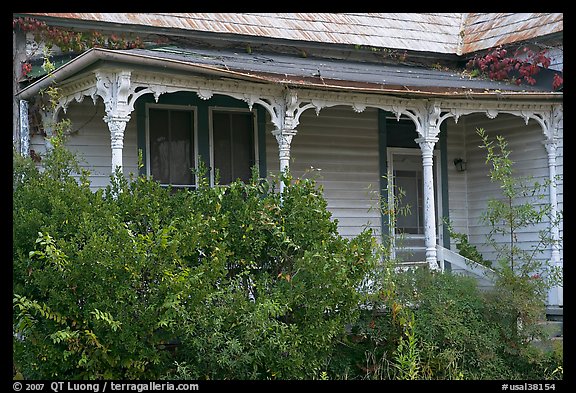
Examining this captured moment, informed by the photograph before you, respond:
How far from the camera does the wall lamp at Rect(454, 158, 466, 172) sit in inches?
650

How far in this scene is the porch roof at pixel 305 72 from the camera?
11586mm

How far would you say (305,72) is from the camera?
1380 centimetres

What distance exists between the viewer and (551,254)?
1483cm

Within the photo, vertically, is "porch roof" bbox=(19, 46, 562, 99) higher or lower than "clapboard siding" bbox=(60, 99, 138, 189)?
higher

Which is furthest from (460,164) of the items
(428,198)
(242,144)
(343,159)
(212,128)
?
(212,128)

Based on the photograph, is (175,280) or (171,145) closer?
(175,280)

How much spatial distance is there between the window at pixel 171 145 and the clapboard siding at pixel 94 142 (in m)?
0.32

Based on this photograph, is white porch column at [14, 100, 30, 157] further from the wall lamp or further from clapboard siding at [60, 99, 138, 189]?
the wall lamp

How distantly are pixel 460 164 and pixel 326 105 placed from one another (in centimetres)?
429

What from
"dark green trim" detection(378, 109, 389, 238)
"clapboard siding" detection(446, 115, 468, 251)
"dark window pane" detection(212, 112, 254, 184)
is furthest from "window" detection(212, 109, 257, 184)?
"clapboard siding" detection(446, 115, 468, 251)

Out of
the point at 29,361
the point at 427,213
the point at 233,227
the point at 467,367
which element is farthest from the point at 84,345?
the point at 427,213

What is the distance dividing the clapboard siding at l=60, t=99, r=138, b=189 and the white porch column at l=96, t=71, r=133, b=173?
1604 mm

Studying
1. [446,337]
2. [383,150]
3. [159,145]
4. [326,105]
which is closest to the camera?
[446,337]

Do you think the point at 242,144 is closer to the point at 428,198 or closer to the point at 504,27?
the point at 428,198
